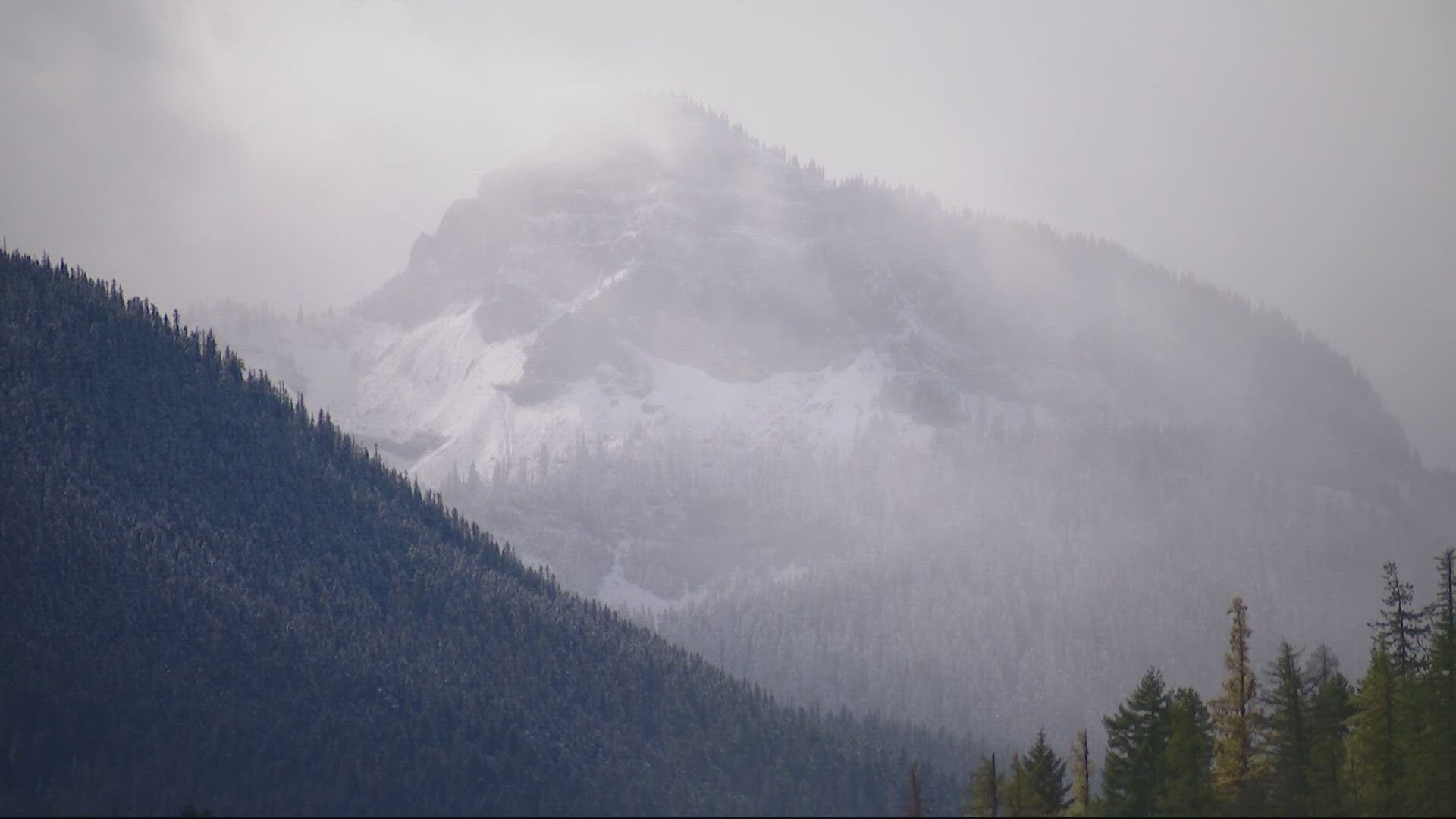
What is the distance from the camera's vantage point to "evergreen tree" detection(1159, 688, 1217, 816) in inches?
3467

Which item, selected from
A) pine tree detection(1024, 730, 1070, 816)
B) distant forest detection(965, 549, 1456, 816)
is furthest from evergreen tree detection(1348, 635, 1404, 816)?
pine tree detection(1024, 730, 1070, 816)

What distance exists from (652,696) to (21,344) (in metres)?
94.7

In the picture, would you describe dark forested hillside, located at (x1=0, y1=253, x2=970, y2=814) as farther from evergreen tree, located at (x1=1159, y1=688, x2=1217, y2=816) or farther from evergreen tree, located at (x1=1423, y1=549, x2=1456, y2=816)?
evergreen tree, located at (x1=1423, y1=549, x2=1456, y2=816)

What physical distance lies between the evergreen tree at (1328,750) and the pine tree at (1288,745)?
19.6 inches

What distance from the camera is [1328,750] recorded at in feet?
293

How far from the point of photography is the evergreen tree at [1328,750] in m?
87.0

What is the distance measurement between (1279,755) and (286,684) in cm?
11498

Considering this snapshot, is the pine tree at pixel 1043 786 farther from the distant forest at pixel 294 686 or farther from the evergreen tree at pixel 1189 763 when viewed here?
the distant forest at pixel 294 686

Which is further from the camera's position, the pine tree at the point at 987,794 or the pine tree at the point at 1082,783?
the pine tree at the point at 987,794

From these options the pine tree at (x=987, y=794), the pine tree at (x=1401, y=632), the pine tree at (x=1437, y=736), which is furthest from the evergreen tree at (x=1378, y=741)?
the pine tree at (x=987, y=794)

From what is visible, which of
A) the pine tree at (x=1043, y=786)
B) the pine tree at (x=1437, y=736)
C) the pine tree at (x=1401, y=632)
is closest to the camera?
the pine tree at (x=1437, y=736)

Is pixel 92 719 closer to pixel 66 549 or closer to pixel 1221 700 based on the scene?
pixel 66 549

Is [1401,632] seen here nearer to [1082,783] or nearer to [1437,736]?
[1437,736]

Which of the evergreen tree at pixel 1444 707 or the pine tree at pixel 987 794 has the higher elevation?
the evergreen tree at pixel 1444 707
